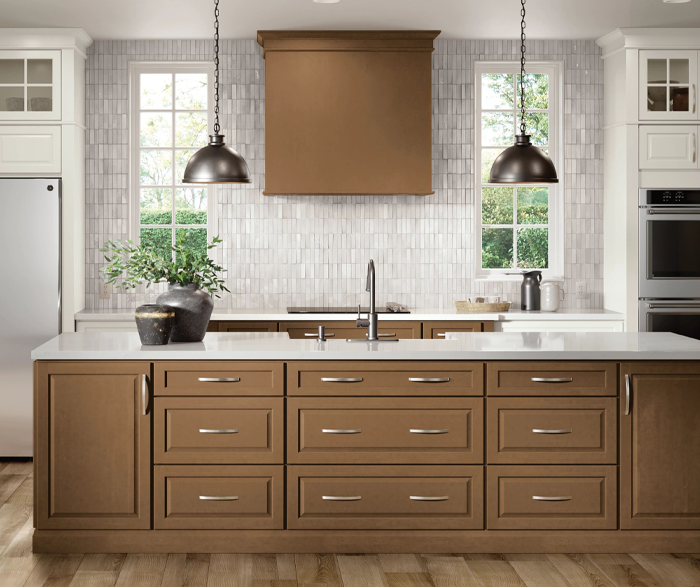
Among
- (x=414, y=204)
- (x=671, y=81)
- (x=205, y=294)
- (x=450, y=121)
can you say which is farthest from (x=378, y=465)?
(x=671, y=81)

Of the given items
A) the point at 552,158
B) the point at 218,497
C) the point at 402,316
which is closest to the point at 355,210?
the point at 402,316

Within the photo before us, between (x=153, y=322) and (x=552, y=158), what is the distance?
137 inches

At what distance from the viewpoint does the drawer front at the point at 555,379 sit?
3160 millimetres

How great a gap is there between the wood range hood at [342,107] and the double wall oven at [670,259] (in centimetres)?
158

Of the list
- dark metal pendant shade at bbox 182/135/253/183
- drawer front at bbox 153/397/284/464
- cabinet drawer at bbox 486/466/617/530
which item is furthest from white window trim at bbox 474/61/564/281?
drawer front at bbox 153/397/284/464

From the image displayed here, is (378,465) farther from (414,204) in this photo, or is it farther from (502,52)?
(502,52)

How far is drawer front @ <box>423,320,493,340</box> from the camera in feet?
16.2

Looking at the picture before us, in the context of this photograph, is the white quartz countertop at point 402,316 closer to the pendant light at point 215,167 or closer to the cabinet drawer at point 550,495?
the pendant light at point 215,167

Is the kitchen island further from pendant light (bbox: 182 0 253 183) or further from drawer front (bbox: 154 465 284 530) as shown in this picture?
pendant light (bbox: 182 0 253 183)

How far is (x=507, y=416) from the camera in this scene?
125 inches

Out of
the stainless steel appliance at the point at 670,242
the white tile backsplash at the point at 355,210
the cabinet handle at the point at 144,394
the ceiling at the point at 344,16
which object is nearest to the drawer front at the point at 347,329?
the white tile backsplash at the point at 355,210

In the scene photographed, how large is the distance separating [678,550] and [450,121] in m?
3.33

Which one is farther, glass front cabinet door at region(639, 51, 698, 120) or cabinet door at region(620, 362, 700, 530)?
glass front cabinet door at region(639, 51, 698, 120)

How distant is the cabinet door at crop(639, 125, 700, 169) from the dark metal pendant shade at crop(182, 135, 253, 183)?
287 centimetres
